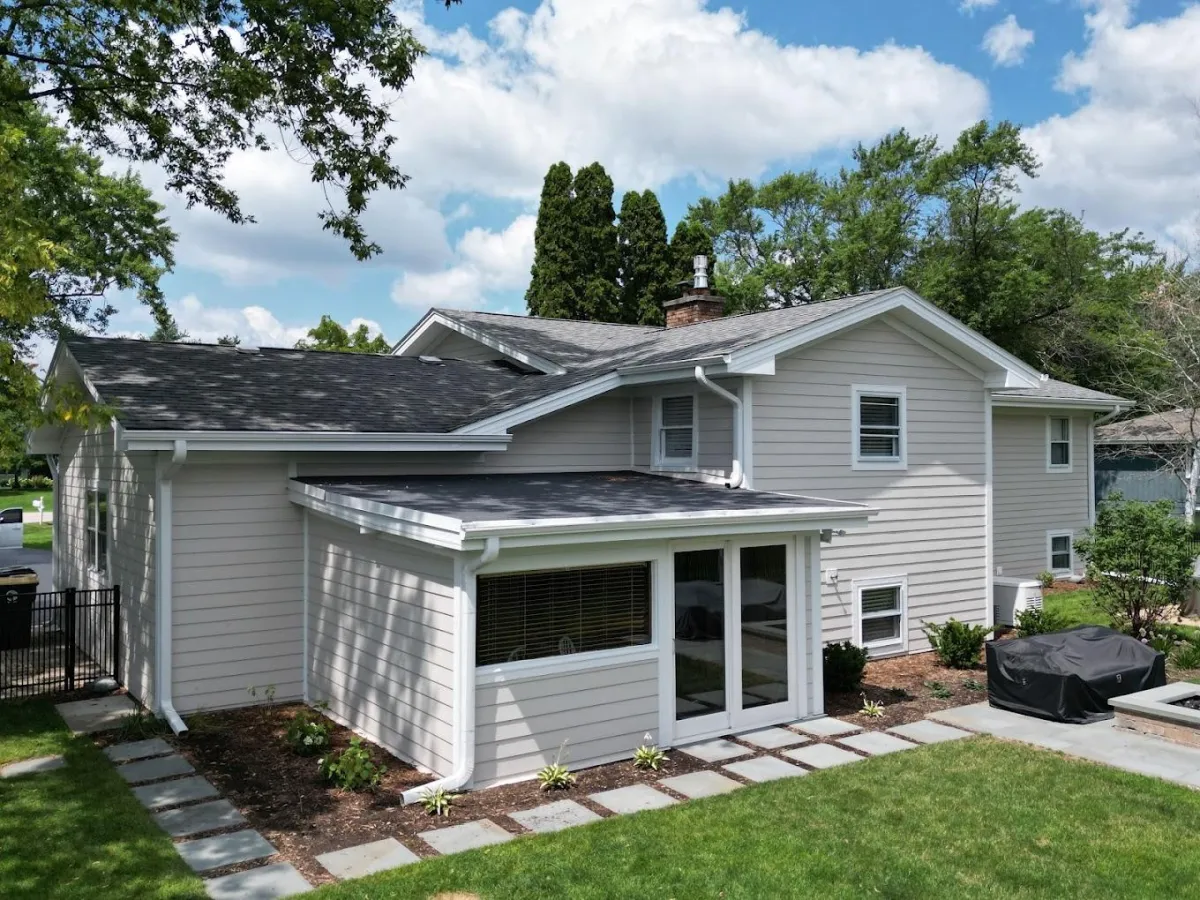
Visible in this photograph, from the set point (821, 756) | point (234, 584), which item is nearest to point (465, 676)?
point (821, 756)

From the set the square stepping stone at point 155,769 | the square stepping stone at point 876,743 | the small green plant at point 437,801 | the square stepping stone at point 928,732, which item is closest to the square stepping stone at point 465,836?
the small green plant at point 437,801

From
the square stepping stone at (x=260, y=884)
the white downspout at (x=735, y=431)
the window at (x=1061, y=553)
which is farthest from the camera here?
the window at (x=1061, y=553)

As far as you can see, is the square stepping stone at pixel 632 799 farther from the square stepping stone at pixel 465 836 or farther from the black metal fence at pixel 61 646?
the black metal fence at pixel 61 646

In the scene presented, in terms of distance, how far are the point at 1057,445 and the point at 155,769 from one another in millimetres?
17456

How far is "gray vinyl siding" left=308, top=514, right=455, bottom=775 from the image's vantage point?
7.37 metres

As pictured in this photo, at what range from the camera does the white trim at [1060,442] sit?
18.2 m

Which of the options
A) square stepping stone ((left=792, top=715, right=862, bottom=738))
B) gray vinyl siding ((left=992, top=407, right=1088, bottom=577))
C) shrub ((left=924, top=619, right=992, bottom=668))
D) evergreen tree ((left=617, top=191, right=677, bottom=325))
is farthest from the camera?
evergreen tree ((left=617, top=191, right=677, bottom=325))

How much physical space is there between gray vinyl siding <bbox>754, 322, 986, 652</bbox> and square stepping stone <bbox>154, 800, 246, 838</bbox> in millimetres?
6909

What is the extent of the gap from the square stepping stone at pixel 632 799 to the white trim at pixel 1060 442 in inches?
564

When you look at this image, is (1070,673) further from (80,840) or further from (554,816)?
(80,840)

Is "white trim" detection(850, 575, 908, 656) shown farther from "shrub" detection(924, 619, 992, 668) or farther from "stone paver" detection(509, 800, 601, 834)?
"stone paver" detection(509, 800, 601, 834)

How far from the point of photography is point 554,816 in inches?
261

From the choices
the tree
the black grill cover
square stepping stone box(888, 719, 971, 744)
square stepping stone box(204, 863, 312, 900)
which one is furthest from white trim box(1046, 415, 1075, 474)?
the tree

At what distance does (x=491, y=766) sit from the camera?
7.26m
